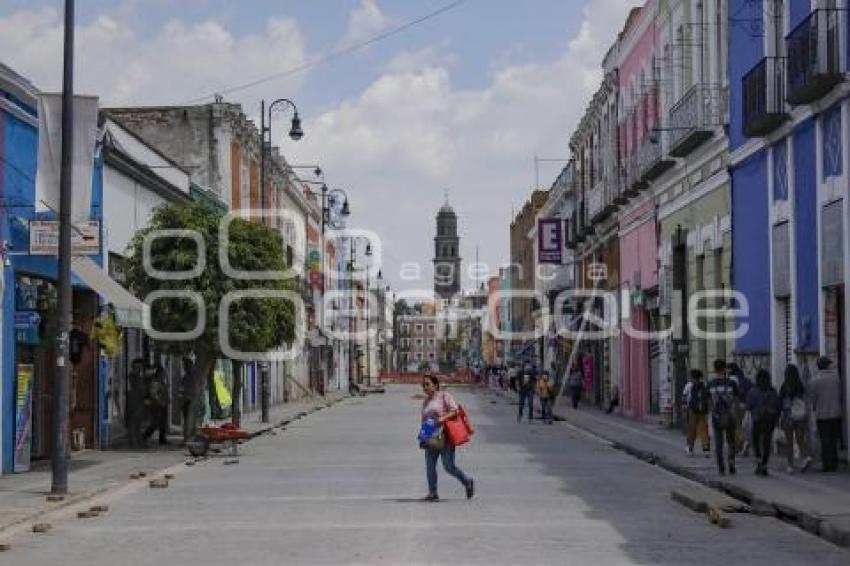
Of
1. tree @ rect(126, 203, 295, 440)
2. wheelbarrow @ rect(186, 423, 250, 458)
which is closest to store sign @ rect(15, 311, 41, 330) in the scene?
tree @ rect(126, 203, 295, 440)

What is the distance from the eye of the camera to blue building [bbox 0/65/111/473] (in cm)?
2078

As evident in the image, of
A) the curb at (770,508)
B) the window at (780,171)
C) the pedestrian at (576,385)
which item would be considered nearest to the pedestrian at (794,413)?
the curb at (770,508)

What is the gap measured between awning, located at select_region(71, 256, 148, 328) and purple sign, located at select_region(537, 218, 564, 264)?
3720cm

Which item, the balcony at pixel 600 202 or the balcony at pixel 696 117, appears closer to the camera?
the balcony at pixel 696 117

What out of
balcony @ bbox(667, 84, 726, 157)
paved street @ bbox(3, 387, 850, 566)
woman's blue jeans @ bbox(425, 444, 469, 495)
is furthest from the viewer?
balcony @ bbox(667, 84, 726, 157)

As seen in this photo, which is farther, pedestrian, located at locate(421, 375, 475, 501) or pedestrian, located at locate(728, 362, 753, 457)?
pedestrian, located at locate(728, 362, 753, 457)

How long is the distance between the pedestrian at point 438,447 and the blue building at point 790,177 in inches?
249

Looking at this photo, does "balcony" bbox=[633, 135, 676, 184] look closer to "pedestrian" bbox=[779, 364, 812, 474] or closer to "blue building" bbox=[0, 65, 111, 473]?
"pedestrian" bbox=[779, 364, 812, 474]

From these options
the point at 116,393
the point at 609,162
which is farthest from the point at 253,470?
the point at 609,162

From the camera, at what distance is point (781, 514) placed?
51.3 ft

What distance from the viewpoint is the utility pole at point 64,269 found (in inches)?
712

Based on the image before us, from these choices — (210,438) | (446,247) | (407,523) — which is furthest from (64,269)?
(446,247)

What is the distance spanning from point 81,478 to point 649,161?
19509mm

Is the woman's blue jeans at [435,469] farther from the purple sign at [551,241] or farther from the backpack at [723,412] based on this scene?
the purple sign at [551,241]
